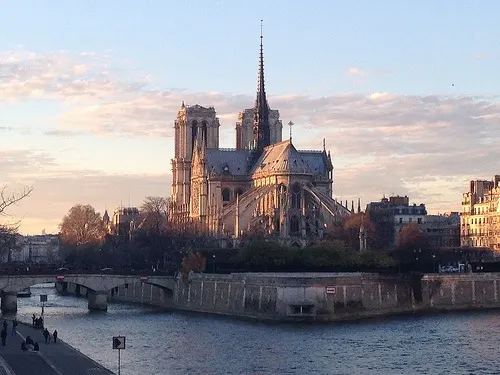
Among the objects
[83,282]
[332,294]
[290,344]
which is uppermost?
[83,282]

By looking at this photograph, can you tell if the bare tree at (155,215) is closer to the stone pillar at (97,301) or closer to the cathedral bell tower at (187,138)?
the cathedral bell tower at (187,138)

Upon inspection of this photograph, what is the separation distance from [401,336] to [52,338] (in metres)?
17.6

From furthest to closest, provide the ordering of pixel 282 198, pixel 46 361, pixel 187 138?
1. pixel 187 138
2. pixel 282 198
3. pixel 46 361

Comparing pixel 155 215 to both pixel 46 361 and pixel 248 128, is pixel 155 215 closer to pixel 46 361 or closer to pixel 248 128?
pixel 248 128

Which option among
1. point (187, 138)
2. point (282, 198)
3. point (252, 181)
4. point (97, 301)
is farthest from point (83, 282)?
point (187, 138)

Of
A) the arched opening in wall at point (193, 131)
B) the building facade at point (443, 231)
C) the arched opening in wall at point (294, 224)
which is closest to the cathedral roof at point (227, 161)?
the arched opening in wall at point (193, 131)

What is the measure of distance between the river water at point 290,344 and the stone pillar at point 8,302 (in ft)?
22.8

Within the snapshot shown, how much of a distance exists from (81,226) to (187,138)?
2534cm

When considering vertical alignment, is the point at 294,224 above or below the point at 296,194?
below

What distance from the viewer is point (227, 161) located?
6171 inches

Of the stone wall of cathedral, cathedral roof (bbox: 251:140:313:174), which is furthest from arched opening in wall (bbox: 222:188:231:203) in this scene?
the stone wall of cathedral

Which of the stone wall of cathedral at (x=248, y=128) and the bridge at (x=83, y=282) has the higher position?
the stone wall of cathedral at (x=248, y=128)

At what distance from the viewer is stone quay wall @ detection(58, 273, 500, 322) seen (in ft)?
247

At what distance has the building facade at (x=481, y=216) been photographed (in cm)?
13150
